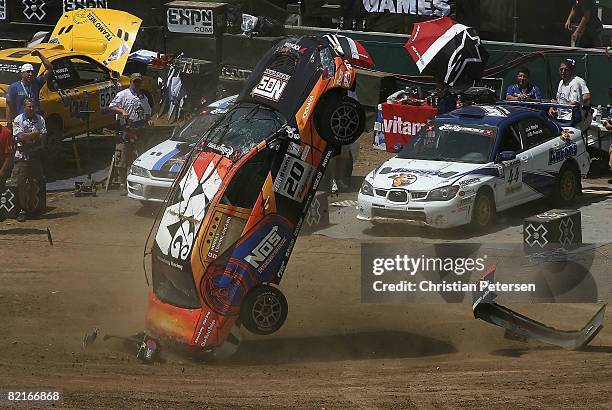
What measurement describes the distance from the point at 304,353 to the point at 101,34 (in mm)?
13525

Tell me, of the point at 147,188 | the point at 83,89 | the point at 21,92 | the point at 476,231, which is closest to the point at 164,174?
the point at 147,188

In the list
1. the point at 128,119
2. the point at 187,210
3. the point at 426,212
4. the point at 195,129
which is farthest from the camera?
the point at 128,119

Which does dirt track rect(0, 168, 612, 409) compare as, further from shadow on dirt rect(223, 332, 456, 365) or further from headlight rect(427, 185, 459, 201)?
headlight rect(427, 185, 459, 201)

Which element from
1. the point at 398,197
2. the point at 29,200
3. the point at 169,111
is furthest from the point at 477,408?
the point at 169,111

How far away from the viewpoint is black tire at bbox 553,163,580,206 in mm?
17906

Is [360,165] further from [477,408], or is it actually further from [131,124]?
[477,408]

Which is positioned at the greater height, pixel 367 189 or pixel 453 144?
pixel 453 144

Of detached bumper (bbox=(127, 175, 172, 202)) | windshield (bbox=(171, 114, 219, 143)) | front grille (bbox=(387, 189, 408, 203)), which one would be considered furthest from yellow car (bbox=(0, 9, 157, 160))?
front grille (bbox=(387, 189, 408, 203))

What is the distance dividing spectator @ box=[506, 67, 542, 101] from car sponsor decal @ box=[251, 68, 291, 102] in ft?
32.6

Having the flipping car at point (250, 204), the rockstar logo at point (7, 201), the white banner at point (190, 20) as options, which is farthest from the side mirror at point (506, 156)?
the white banner at point (190, 20)

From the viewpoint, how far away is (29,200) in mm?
17891

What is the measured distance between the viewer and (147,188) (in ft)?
58.5

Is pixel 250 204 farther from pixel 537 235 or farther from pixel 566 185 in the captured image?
pixel 566 185

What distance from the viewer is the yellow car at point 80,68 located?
21078mm
